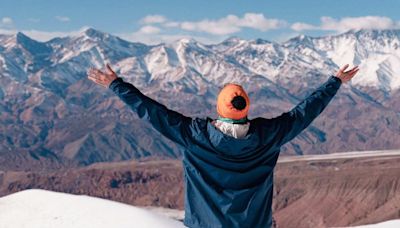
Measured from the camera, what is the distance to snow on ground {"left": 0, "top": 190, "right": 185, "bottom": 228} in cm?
1733

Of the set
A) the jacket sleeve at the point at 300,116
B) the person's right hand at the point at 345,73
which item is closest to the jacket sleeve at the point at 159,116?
the jacket sleeve at the point at 300,116

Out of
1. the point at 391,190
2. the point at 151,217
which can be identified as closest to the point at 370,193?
the point at 391,190

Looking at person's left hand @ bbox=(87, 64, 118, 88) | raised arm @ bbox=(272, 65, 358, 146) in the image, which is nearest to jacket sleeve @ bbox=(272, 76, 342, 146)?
raised arm @ bbox=(272, 65, 358, 146)

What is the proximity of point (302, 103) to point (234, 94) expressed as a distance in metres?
1.02

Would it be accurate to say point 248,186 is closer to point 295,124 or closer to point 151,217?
point 295,124

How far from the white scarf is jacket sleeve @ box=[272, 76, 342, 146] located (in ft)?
1.42

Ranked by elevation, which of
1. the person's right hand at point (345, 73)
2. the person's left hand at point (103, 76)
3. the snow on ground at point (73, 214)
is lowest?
the snow on ground at point (73, 214)

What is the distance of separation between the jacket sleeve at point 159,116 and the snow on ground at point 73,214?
427 inches

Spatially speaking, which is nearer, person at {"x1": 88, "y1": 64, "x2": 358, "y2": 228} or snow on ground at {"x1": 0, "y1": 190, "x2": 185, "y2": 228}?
person at {"x1": 88, "y1": 64, "x2": 358, "y2": 228}

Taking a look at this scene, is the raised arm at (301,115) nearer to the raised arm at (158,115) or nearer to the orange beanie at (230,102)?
the orange beanie at (230,102)

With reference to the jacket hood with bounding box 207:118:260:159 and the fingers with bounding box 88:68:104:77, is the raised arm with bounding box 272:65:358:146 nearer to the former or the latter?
the jacket hood with bounding box 207:118:260:159

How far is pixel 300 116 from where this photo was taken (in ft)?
22.5

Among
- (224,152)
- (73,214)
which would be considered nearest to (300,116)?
(224,152)

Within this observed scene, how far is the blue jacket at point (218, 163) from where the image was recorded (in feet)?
21.1
